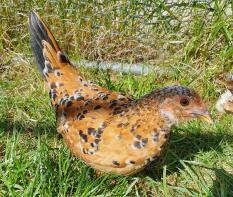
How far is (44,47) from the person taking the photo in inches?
128

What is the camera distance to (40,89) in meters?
3.79

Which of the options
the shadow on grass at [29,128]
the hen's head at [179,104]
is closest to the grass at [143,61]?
the shadow on grass at [29,128]

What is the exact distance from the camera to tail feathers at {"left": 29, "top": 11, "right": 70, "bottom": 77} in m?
3.22

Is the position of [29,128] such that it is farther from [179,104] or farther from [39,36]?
[179,104]

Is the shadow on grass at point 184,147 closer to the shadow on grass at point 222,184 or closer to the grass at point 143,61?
the grass at point 143,61

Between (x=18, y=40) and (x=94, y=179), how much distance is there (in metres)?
1.66

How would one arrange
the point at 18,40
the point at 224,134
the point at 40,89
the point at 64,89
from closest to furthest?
the point at 64,89 → the point at 224,134 → the point at 40,89 → the point at 18,40

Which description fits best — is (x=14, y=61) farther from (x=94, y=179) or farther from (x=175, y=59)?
(x=94, y=179)

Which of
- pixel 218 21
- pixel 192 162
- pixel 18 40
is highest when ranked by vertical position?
pixel 218 21

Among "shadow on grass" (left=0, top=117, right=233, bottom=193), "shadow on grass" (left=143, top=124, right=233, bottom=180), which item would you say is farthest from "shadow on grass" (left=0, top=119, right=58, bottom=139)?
"shadow on grass" (left=143, top=124, right=233, bottom=180)

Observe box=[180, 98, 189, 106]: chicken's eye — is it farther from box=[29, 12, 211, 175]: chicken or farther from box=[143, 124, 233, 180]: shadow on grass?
box=[143, 124, 233, 180]: shadow on grass

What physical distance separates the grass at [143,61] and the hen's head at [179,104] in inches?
19.5

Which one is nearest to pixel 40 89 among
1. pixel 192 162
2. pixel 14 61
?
pixel 14 61

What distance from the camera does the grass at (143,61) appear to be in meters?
3.13
